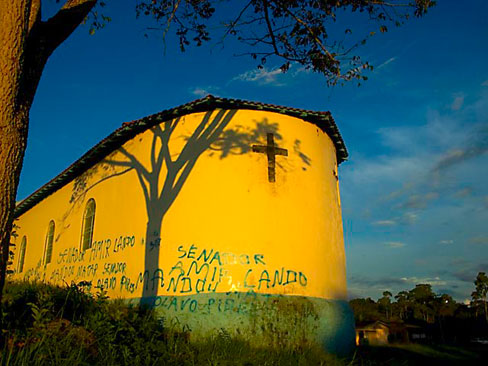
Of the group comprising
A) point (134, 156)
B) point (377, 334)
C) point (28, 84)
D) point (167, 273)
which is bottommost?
point (377, 334)

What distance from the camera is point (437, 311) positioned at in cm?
7594

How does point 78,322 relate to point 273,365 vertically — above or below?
above

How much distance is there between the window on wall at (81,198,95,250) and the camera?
1443 centimetres

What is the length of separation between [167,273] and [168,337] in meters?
2.91

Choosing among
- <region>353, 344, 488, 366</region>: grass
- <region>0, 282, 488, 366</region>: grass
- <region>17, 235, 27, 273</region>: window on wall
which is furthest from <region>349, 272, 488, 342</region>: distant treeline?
<region>0, 282, 488, 366</region>: grass

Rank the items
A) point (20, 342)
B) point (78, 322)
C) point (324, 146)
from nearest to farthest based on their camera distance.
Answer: point (20, 342) → point (78, 322) → point (324, 146)

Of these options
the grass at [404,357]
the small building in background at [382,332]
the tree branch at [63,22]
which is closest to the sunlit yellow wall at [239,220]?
the grass at [404,357]

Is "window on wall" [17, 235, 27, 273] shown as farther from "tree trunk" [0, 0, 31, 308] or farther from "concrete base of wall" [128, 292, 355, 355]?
"tree trunk" [0, 0, 31, 308]

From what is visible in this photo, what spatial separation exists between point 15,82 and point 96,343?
141 inches

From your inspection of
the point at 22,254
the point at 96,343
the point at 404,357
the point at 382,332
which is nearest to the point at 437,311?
the point at 382,332

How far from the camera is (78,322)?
22.3 ft

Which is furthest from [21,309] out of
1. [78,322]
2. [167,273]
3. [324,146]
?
[324,146]

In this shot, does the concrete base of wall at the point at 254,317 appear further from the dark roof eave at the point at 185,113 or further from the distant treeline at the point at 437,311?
the distant treeline at the point at 437,311

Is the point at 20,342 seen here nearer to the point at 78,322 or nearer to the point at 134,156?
the point at 78,322
